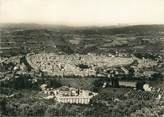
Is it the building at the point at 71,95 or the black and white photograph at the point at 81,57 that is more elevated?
the black and white photograph at the point at 81,57

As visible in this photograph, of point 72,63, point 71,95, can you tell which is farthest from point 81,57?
point 71,95

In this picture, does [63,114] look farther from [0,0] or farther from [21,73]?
[0,0]

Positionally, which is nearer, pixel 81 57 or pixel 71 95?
pixel 71 95

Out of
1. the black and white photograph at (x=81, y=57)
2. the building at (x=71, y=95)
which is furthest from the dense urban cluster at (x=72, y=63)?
the building at (x=71, y=95)

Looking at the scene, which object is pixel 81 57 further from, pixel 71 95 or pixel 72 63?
pixel 71 95

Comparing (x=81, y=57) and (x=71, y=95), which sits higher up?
(x=81, y=57)

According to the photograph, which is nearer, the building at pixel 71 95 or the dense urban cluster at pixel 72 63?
the building at pixel 71 95

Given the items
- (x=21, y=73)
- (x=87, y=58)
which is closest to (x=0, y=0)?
(x=21, y=73)

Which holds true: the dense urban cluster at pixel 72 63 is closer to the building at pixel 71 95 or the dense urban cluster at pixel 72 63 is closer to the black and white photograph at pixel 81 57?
the black and white photograph at pixel 81 57
